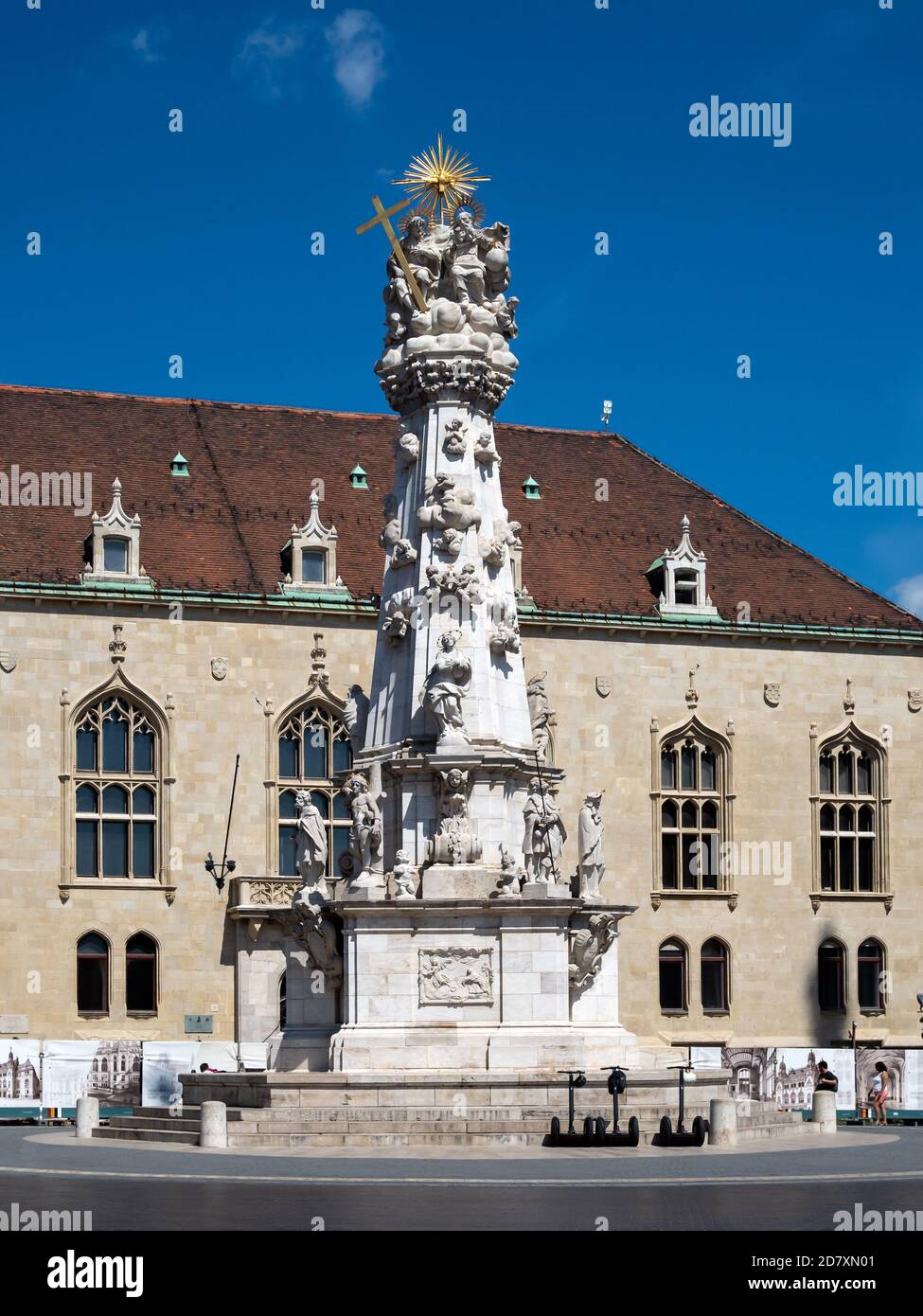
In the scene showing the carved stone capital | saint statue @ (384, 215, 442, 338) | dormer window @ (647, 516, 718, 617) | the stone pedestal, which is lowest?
the stone pedestal

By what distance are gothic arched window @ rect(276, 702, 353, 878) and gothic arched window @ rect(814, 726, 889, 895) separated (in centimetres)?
1349

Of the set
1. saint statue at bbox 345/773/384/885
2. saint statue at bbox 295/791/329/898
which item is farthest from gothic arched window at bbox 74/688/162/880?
saint statue at bbox 345/773/384/885

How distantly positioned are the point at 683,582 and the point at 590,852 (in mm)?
26234

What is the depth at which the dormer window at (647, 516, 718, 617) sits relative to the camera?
6272cm

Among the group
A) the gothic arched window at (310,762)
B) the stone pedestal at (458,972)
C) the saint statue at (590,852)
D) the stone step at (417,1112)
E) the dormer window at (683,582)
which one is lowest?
the stone step at (417,1112)

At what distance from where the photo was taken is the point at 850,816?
63.6 meters

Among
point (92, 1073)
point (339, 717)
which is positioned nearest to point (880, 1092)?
point (92, 1073)

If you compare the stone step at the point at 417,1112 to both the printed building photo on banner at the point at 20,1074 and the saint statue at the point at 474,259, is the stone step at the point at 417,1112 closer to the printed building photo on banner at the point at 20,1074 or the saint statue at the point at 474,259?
the saint statue at the point at 474,259

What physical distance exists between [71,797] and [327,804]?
681 centimetres

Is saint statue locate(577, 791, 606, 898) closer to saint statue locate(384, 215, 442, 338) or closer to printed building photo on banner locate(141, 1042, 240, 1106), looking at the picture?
saint statue locate(384, 215, 442, 338)

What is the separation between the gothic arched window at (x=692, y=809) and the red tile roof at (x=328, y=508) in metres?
3.89

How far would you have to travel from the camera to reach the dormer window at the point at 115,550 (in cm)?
5812

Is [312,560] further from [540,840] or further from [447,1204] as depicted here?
[447,1204]

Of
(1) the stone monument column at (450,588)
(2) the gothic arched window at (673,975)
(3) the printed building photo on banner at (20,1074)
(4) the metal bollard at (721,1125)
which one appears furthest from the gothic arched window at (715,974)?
(4) the metal bollard at (721,1125)
